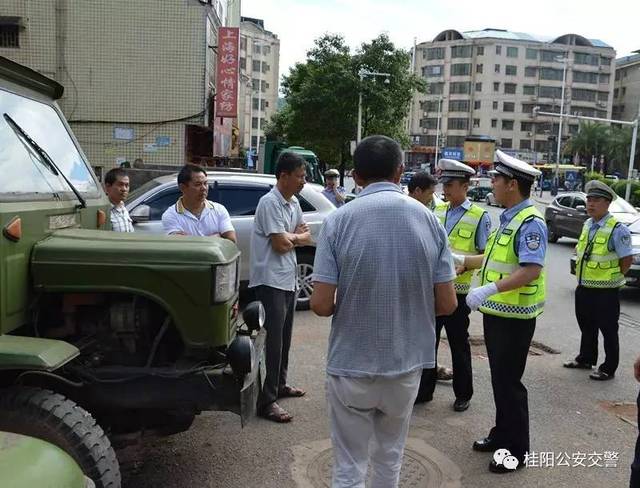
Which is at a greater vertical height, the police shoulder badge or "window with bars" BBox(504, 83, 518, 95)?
"window with bars" BBox(504, 83, 518, 95)

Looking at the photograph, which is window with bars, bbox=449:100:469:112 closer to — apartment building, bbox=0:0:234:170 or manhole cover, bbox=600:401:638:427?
apartment building, bbox=0:0:234:170

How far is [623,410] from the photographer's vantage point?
4957 mm

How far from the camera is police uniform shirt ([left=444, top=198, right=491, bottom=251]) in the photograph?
489 cm

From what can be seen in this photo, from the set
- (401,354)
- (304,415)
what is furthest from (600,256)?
(401,354)

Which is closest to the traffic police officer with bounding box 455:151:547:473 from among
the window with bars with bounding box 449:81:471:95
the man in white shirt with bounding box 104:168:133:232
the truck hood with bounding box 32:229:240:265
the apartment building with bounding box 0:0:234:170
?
the truck hood with bounding box 32:229:240:265

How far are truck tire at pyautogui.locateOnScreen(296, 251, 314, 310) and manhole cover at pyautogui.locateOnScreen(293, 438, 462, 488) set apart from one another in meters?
4.04

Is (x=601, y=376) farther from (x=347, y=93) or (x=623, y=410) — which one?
(x=347, y=93)

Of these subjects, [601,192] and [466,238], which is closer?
[466,238]

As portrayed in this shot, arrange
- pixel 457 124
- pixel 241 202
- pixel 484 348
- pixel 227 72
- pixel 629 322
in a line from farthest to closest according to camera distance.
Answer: pixel 457 124 < pixel 227 72 < pixel 629 322 < pixel 241 202 < pixel 484 348

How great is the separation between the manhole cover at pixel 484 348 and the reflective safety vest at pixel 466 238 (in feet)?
5.93

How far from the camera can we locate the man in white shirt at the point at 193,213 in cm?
451

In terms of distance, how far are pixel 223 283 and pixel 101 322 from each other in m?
0.66

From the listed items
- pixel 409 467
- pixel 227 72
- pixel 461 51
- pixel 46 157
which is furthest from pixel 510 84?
pixel 46 157

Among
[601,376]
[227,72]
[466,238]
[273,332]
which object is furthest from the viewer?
[227,72]
